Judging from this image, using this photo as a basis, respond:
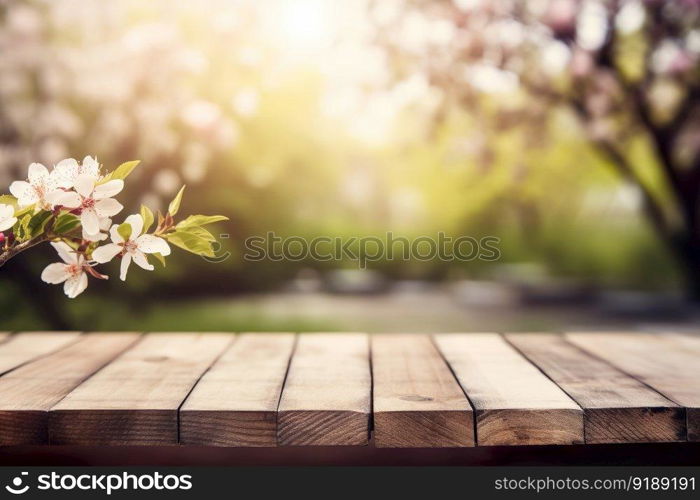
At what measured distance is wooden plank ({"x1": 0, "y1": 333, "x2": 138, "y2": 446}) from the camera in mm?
1381

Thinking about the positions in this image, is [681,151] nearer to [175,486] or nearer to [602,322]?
[602,322]

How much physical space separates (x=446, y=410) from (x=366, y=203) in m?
8.71

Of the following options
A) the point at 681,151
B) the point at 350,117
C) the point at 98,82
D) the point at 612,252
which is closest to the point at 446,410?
the point at 98,82

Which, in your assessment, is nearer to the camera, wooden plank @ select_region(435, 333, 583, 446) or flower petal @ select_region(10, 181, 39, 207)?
wooden plank @ select_region(435, 333, 583, 446)

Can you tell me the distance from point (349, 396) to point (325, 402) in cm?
7

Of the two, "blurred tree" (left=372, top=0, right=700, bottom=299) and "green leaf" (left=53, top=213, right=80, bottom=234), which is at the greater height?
"blurred tree" (left=372, top=0, right=700, bottom=299)

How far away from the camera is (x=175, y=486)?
1.62m

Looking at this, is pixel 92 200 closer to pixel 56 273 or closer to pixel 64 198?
pixel 64 198

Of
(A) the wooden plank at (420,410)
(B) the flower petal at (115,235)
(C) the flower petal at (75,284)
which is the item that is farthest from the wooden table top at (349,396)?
(B) the flower petal at (115,235)

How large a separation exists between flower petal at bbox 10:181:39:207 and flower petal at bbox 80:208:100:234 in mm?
107
